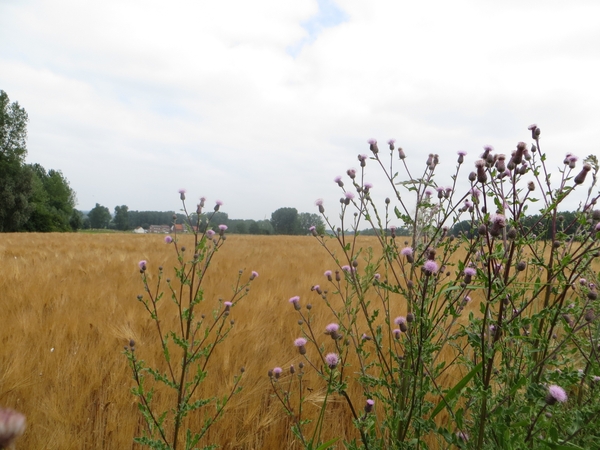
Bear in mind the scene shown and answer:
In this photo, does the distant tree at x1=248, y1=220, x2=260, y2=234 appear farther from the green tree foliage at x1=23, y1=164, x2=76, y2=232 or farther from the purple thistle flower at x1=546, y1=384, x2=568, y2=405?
the purple thistle flower at x1=546, y1=384, x2=568, y2=405

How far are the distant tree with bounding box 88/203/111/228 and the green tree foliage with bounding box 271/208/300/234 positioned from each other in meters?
45.5

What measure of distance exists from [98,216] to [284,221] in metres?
48.0

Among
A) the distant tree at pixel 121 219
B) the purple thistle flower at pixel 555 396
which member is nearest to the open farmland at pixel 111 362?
the purple thistle flower at pixel 555 396

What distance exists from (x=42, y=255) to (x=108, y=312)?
414cm

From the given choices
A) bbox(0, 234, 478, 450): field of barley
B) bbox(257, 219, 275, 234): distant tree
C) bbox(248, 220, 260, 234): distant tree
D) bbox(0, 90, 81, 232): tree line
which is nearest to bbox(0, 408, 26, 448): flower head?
bbox(0, 234, 478, 450): field of barley

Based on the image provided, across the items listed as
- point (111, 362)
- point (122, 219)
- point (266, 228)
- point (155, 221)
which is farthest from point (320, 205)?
point (122, 219)

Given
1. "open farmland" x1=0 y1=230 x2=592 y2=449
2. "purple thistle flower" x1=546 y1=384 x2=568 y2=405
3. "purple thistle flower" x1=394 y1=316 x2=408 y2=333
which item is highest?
"purple thistle flower" x1=394 y1=316 x2=408 y2=333

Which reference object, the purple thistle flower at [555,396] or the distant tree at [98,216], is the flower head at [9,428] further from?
the distant tree at [98,216]

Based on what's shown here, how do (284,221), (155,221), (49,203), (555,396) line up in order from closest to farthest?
(555,396) < (49,203) < (284,221) < (155,221)

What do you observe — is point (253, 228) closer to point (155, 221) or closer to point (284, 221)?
point (284, 221)

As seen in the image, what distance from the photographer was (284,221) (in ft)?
149

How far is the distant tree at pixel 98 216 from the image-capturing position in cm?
7419

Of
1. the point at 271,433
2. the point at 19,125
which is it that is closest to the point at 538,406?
the point at 271,433

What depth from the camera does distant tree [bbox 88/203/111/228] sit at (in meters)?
74.2
